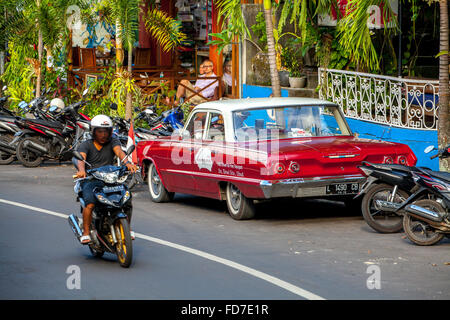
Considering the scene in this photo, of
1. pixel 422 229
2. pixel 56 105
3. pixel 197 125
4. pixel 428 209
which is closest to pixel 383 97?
pixel 197 125

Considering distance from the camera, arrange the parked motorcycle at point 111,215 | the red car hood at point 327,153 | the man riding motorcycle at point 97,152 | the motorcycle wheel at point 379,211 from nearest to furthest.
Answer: the parked motorcycle at point 111,215, the man riding motorcycle at point 97,152, the motorcycle wheel at point 379,211, the red car hood at point 327,153

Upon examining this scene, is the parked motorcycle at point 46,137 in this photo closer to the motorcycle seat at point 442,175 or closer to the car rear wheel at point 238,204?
the car rear wheel at point 238,204

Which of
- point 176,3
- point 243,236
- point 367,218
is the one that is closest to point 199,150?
point 243,236

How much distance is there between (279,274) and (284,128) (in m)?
4.12

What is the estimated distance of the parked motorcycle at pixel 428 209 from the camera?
1005 cm

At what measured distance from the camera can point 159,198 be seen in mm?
14539

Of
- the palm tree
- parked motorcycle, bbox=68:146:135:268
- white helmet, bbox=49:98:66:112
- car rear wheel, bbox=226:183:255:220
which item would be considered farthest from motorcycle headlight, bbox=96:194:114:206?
white helmet, bbox=49:98:66:112

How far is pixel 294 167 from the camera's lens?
11375 millimetres

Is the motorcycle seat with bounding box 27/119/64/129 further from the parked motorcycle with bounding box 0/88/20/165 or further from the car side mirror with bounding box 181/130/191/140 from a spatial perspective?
the car side mirror with bounding box 181/130/191/140

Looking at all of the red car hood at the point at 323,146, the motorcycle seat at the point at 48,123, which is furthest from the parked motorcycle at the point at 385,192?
the motorcycle seat at the point at 48,123

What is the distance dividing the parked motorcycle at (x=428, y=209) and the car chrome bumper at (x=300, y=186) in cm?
129

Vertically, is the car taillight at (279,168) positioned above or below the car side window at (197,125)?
below
